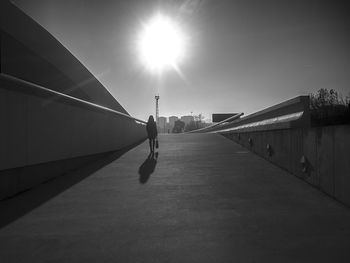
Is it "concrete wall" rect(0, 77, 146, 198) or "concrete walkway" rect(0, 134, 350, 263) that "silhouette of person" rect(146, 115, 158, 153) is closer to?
"concrete wall" rect(0, 77, 146, 198)

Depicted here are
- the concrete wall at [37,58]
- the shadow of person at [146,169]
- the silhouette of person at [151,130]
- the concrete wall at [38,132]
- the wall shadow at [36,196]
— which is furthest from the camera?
the concrete wall at [37,58]

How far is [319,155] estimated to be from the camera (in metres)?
4.64

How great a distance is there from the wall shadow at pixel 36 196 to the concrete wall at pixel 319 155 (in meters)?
5.28

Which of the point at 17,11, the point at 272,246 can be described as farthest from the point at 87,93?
the point at 272,246

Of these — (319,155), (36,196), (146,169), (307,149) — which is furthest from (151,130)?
(319,155)

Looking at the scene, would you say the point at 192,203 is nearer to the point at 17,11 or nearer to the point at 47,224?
the point at 47,224

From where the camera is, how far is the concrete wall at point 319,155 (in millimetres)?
3924

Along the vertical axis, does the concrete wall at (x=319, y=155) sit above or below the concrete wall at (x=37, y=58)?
below

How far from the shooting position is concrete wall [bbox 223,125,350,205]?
3.92 metres

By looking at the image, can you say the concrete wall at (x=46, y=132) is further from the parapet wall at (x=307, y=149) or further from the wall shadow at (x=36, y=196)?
the parapet wall at (x=307, y=149)

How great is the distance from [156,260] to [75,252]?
3.08 feet

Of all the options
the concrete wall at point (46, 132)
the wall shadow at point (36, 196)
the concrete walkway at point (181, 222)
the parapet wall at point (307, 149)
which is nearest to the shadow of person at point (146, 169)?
the concrete walkway at point (181, 222)

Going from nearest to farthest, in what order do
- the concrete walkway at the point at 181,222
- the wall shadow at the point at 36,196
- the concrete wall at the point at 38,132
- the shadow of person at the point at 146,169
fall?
the concrete walkway at the point at 181,222 → the wall shadow at the point at 36,196 → the concrete wall at the point at 38,132 → the shadow of person at the point at 146,169

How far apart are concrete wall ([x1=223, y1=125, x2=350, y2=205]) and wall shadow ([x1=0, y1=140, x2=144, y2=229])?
17.3ft
